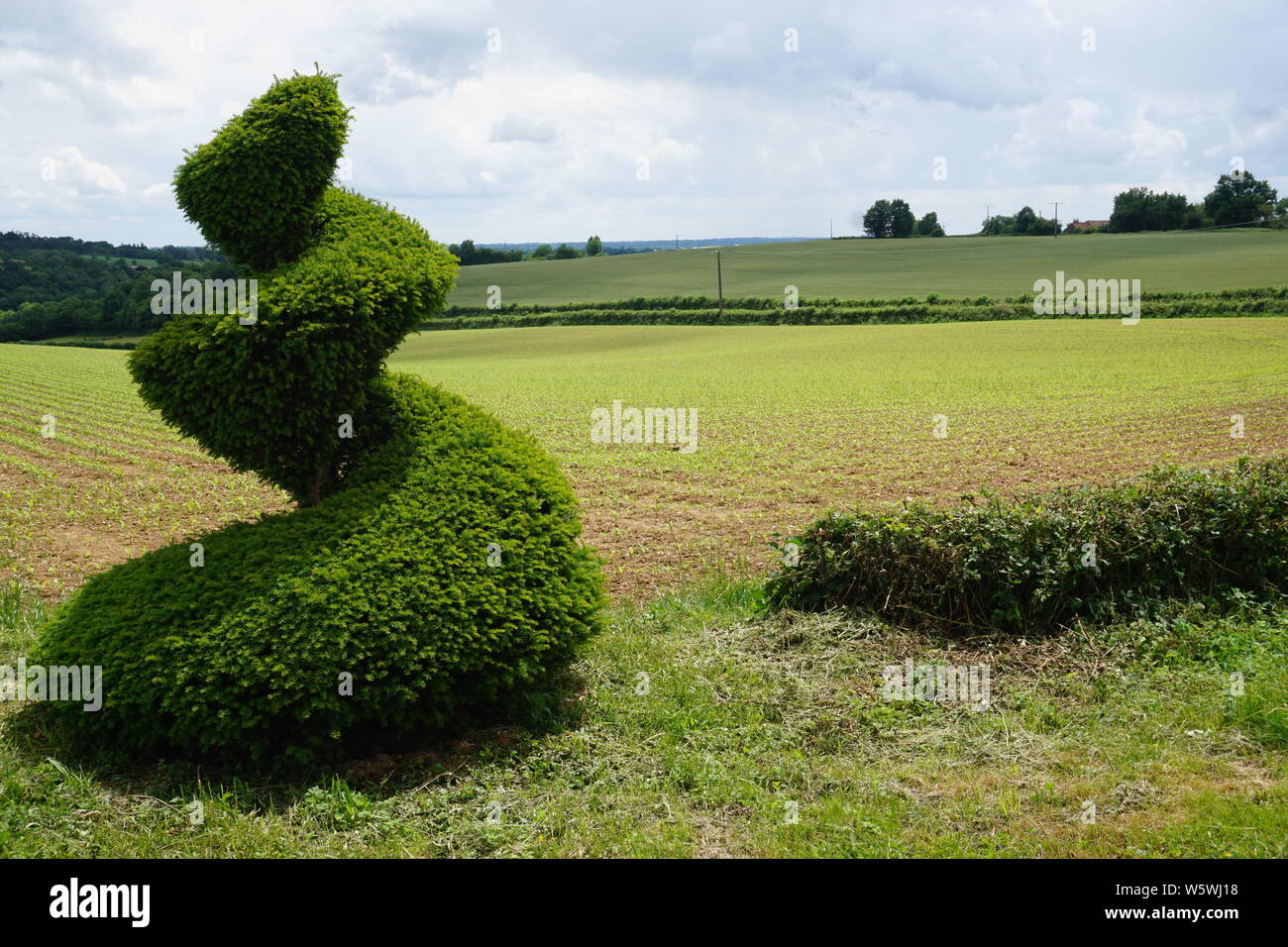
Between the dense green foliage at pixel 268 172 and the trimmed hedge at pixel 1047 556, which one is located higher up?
the dense green foliage at pixel 268 172

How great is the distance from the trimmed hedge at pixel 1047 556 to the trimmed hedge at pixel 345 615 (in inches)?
104

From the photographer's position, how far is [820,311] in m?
69.2

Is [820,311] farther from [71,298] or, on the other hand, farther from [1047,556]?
[1047,556]

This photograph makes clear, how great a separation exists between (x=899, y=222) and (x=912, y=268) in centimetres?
5352

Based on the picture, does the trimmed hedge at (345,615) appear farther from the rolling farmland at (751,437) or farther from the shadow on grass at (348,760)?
the rolling farmland at (751,437)

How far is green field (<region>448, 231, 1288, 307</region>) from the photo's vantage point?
75125mm

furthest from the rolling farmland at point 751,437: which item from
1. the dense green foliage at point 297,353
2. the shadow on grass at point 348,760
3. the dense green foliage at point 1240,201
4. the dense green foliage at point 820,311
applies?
the dense green foliage at point 1240,201

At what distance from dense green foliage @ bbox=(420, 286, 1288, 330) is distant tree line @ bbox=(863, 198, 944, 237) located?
77822 mm

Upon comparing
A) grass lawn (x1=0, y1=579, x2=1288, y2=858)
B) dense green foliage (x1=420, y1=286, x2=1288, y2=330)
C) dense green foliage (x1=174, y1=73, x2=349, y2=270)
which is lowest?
grass lawn (x1=0, y1=579, x2=1288, y2=858)

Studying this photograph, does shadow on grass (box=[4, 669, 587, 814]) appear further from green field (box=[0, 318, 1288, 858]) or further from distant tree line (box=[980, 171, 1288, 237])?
distant tree line (box=[980, 171, 1288, 237])

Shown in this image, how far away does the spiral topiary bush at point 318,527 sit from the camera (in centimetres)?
564

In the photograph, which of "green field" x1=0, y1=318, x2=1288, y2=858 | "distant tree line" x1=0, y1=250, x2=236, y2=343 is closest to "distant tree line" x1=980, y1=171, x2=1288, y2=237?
"distant tree line" x1=0, y1=250, x2=236, y2=343

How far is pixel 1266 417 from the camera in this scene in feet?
73.7

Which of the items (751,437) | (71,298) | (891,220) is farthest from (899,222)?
(751,437)
